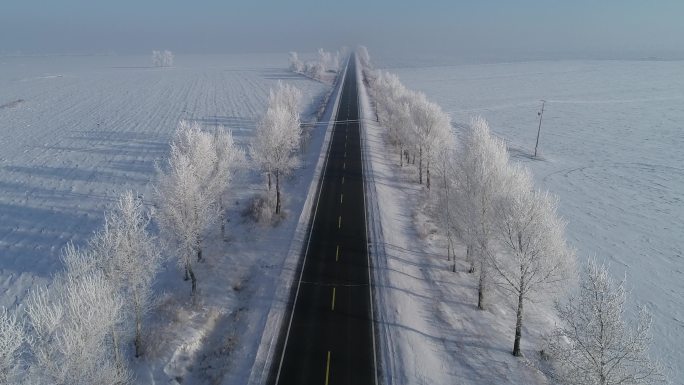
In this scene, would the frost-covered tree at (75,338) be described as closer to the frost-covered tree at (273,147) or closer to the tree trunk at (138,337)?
the tree trunk at (138,337)

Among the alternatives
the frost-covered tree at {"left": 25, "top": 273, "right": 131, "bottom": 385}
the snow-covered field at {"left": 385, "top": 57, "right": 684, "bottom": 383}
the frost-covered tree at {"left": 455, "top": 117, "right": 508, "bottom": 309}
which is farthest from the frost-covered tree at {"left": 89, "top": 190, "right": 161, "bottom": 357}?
the snow-covered field at {"left": 385, "top": 57, "right": 684, "bottom": 383}

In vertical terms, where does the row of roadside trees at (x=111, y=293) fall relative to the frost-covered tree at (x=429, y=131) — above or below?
below

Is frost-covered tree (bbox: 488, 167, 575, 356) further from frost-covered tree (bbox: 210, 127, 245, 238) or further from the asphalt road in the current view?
frost-covered tree (bbox: 210, 127, 245, 238)

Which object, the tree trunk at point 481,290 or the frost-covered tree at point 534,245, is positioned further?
the tree trunk at point 481,290

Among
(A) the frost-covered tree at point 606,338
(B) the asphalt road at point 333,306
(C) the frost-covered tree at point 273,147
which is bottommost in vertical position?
(B) the asphalt road at point 333,306

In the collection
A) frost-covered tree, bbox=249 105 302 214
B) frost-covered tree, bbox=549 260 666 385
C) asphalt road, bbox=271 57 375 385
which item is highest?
frost-covered tree, bbox=249 105 302 214

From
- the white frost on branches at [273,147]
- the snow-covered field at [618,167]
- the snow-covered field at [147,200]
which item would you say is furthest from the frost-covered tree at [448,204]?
the white frost on branches at [273,147]

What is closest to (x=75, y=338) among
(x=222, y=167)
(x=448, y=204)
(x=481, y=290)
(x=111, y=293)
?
(x=111, y=293)

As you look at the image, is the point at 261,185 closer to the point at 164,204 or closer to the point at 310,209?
the point at 310,209
